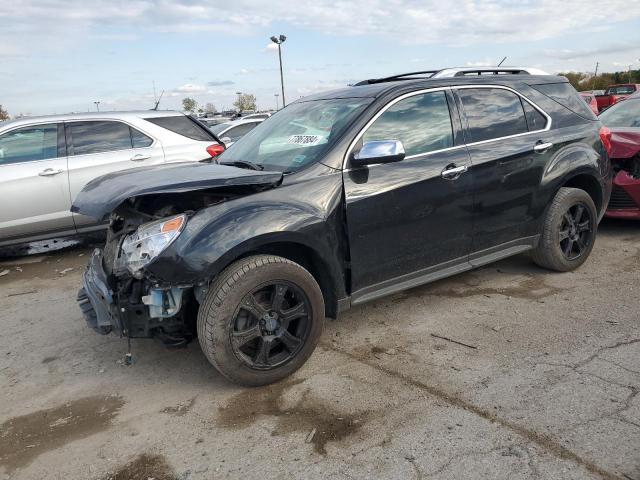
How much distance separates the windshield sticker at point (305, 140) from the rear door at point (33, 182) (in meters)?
3.69

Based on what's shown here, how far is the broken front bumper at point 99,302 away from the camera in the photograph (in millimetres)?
3053

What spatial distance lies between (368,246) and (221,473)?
168cm

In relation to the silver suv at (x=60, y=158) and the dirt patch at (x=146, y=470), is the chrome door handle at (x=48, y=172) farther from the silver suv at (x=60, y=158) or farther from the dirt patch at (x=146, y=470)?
the dirt patch at (x=146, y=470)

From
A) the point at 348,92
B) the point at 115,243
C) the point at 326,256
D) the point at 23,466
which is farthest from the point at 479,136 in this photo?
the point at 23,466

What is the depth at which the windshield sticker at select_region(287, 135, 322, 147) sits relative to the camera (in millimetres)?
3639

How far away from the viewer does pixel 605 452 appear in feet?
7.91

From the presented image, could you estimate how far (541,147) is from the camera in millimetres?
4379

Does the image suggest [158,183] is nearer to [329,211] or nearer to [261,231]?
[261,231]

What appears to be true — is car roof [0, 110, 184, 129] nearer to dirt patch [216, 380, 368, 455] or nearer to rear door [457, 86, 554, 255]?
rear door [457, 86, 554, 255]

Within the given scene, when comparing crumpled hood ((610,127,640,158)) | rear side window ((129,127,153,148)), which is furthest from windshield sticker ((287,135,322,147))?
crumpled hood ((610,127,640,158))

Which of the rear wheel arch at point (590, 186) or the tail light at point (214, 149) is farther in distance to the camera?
the tail light at point (214, 149)

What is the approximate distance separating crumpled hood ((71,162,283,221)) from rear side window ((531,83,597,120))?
9.47 ft

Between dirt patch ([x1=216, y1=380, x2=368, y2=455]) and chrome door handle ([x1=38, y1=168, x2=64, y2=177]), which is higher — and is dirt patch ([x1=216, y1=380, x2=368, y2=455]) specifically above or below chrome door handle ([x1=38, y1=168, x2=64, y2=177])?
below

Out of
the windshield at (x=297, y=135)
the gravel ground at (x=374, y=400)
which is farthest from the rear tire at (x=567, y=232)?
the windshield at (x=297, y=135)
